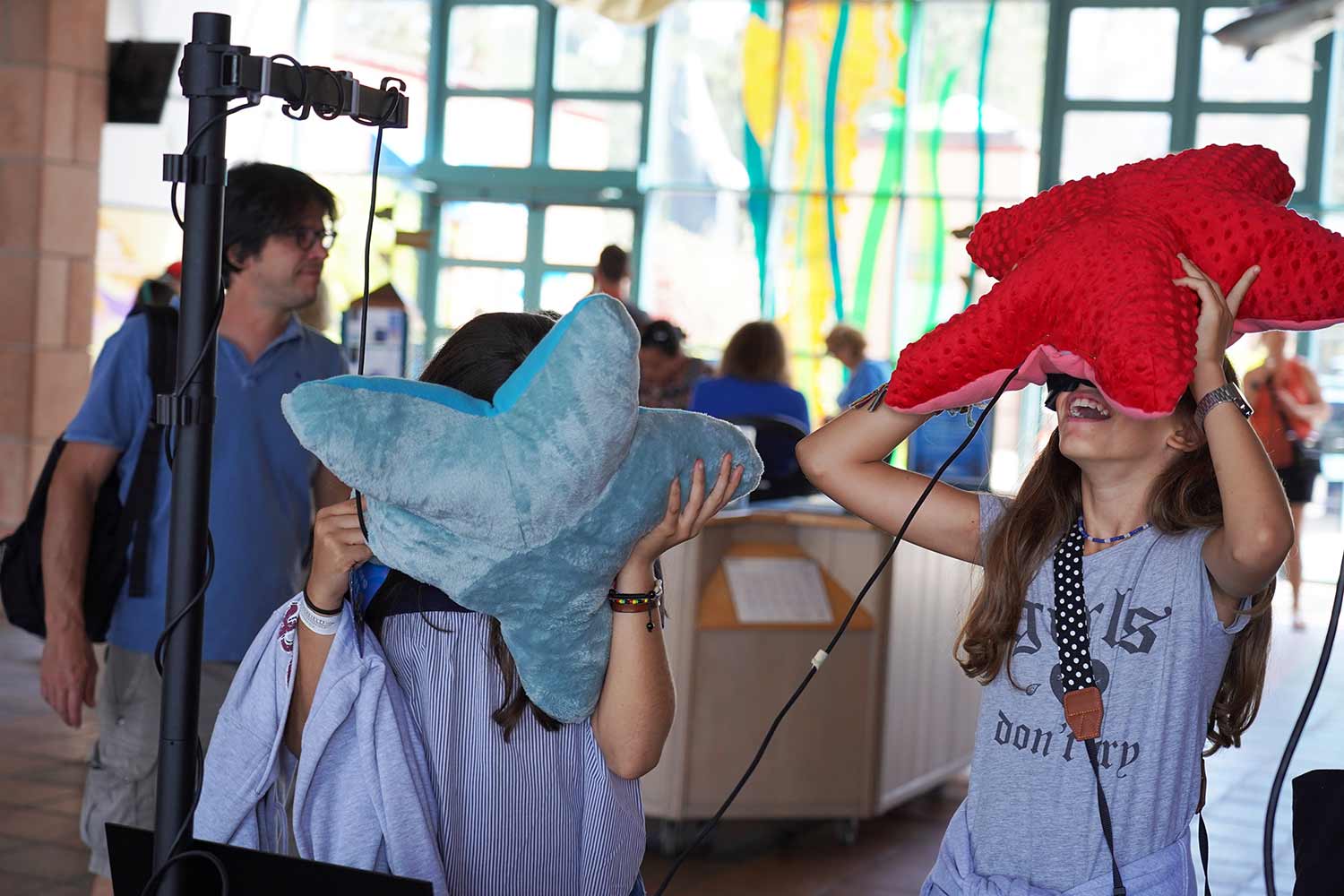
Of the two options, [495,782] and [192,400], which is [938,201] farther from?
[192,400]

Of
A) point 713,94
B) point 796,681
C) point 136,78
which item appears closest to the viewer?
point 796,681

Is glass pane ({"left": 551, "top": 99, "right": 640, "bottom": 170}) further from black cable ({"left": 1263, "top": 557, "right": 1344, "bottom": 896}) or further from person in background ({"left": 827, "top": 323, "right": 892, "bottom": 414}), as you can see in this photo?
black cable ({"left": 1263, "top": 557, "right": 1344, "bottom": 896})

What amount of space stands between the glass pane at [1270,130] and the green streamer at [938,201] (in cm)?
172

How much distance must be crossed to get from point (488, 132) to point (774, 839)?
8.22 metres

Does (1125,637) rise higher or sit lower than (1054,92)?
lower

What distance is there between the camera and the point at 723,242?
10625 mm

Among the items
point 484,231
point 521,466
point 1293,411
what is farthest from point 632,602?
point 484,231

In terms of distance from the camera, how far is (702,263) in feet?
35.1

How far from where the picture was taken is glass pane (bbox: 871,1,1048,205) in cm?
1011

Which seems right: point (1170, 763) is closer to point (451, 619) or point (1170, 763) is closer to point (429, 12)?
point (451, 619)

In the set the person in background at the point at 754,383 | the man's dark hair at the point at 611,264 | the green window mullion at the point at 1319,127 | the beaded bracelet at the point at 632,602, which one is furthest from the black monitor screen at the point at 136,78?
the green window mullion at the point at 1319,127

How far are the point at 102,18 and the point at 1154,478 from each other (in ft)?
20.3

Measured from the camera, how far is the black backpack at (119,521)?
230 cm

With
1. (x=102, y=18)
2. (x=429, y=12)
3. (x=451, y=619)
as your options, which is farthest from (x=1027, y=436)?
(x=451, y=619)
